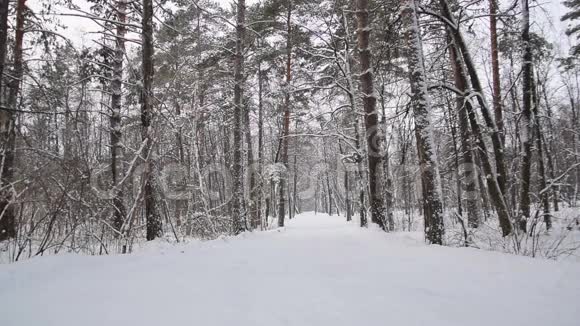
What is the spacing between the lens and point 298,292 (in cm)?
212

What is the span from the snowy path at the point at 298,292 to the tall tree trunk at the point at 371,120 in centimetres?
352

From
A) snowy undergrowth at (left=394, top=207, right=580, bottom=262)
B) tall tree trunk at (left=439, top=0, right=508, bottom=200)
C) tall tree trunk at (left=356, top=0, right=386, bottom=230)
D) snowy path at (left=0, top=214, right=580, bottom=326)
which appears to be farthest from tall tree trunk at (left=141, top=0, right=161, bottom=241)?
tall tree trunk at (left=439, top=0, right=508, bottom=200)

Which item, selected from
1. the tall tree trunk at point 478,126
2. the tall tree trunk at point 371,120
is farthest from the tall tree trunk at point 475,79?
the tall tree trunk at point 371,120

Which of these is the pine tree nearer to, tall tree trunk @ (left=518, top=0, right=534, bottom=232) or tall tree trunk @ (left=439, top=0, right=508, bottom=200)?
tall tree trunk @ (left=518, top=0, right=534, bottom=232)

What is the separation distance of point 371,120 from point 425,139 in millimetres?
2157

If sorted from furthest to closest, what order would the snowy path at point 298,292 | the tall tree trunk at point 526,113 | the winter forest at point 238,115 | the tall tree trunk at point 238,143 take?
the tall tree trunk at point 238,143
the tall tree trunk at point 526,113
the winter forest at point 238,115
the snowy path at point 298,292

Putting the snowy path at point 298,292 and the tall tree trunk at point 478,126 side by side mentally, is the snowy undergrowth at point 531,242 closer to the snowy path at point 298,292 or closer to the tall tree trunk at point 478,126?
the tall tree trunk at point 478,126

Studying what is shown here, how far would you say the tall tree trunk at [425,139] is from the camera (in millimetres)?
4594

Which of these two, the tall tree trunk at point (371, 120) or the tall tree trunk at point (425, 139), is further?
the tall tree trunk at point (371, 120)

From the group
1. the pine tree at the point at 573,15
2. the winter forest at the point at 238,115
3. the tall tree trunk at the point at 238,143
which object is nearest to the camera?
the winter forest at the point at 238,115

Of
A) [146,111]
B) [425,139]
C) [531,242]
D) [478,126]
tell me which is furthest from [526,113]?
[146,111]

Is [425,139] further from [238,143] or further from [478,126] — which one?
[238,143]

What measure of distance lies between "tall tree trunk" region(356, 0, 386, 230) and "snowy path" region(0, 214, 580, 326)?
11.5 ft

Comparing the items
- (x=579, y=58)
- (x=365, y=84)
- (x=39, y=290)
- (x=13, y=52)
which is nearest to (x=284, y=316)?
(x=39, y=290)
